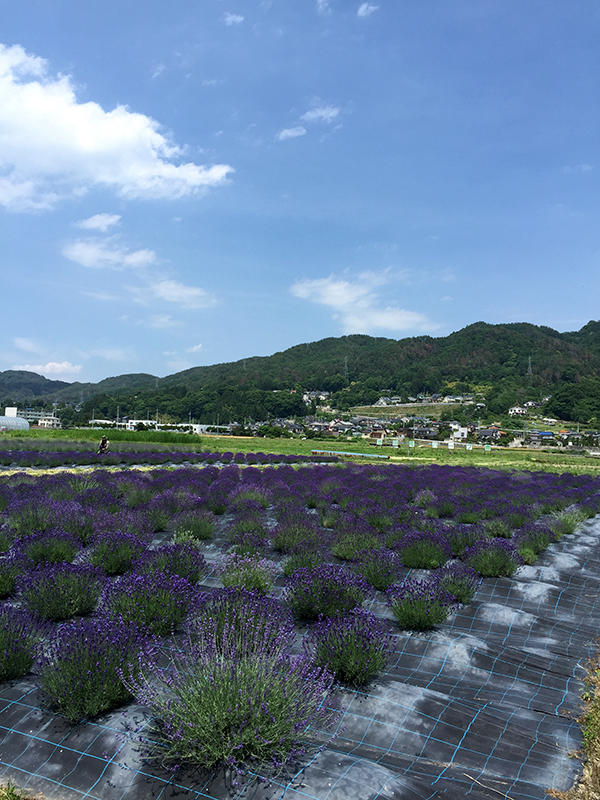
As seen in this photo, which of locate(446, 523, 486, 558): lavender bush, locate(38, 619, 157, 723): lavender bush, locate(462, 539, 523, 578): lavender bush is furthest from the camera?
locate(446, 523, 486, 558): lavender bush

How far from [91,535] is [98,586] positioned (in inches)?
114

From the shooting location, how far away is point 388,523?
34.8 ft

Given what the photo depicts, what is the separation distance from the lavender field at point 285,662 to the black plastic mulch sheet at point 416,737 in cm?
2

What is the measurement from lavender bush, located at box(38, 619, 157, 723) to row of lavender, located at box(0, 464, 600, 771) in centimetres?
1

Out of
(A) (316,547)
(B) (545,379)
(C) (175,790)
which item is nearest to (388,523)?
(A) (316,547)

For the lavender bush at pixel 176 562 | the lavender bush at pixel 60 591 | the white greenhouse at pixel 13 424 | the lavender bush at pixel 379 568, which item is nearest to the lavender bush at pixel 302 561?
the lavender bush at pixel 379 568

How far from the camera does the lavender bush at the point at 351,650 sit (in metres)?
4.50

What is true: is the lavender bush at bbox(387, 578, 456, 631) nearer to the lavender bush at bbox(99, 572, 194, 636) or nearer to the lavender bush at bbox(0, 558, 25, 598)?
the lavender bush at bbox(99, 572, 194, 636)

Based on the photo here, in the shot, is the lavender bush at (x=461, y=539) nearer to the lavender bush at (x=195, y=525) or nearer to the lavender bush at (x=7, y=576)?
the lavender bush at (x=195, y=525)

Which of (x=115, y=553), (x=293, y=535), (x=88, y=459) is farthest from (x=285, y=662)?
(x=88, y=459)

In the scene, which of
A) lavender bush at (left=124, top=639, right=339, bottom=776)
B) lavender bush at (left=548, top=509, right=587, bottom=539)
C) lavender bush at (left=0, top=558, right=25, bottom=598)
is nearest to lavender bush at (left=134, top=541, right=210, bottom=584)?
lavender bush at (left=0, top=558, right=25, bottom=598)

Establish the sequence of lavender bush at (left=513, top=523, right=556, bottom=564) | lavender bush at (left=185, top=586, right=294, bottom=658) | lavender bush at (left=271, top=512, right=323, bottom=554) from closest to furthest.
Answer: lavender bush at (left=185, top=586, right=294, bottom=658), lavender bush at (left=271, top=512, right=323, bottom=554), lavender bush at (left=513, top=523, right=556, bottom=564)

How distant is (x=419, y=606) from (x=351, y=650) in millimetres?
1665

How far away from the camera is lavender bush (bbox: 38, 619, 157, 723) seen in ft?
12.2
